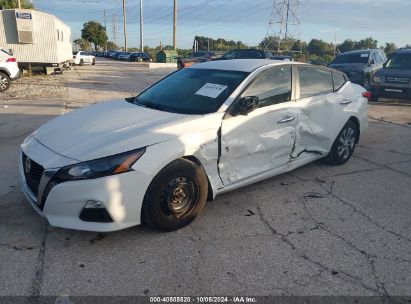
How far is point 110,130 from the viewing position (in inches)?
137

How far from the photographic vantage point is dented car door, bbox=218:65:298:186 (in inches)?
151

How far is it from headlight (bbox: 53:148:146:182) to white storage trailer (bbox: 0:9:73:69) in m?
19.3

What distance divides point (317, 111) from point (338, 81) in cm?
99

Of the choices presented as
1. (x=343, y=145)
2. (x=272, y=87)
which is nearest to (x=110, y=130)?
(x=272, y=87)

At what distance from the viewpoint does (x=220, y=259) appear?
3.12m

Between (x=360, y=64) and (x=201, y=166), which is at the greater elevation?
(x=360, y=64)

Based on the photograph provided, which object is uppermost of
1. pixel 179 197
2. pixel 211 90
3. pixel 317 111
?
pixel 211 90

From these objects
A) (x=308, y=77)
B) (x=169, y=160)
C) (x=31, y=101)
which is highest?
(x=308, y=77)

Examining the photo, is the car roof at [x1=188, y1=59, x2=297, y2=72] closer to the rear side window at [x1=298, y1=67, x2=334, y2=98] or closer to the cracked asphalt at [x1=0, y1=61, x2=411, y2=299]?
the rear side window at [x1=298, y1=67, x2=334, y2=98]

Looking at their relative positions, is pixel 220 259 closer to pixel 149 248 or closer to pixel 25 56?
pixel 149 248

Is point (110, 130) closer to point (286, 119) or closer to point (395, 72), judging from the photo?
point (286, 119)

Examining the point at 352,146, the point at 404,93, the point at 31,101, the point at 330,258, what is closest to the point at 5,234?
the point at 330,258

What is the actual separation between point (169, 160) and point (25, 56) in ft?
64.9

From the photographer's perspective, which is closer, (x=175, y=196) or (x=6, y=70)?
(x=175, y=196)
